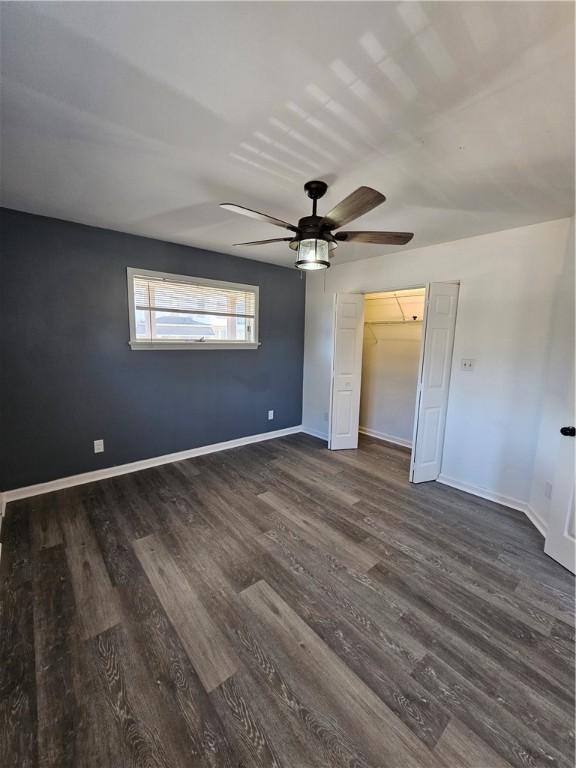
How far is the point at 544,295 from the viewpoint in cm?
260

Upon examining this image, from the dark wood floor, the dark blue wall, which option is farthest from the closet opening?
the dark blue wall

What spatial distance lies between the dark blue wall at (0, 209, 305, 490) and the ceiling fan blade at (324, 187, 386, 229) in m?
2.27

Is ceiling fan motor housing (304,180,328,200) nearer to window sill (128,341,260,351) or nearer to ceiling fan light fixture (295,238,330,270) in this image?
ceiling fan light fixture (295,238,330,270)

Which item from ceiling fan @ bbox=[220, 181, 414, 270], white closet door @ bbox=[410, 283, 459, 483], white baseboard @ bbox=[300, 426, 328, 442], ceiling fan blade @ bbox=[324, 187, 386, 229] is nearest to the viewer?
ceiling fan blade @ bbox=[324, 187, 386, 229]

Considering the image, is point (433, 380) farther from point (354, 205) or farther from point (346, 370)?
point (354, 205)

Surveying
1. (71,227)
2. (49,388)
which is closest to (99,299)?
(71,227)

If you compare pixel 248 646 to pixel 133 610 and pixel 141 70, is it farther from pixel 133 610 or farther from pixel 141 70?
pixel 141 70

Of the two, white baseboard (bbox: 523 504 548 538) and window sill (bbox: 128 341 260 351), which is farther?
window sill (bbox: 128 341 260 351)

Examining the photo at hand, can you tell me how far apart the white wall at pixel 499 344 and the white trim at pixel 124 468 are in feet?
8.42

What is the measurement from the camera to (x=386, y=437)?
Answer: 4703 millimetres

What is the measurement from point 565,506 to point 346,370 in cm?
257

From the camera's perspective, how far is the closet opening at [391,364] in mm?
4344

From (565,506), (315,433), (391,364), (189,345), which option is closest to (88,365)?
(189,345)

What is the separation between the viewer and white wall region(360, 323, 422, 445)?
4.38 m
